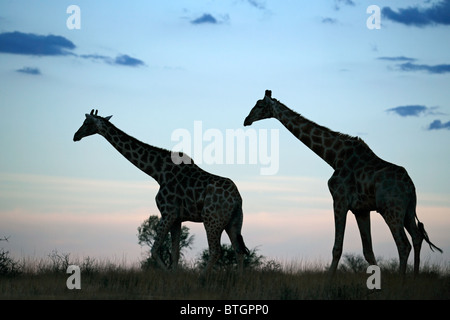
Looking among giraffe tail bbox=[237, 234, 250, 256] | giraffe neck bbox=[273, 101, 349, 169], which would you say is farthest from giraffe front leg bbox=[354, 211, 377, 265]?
giraffe tail bbox=[237, 234, 250, 256]

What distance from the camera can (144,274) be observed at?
→ 1755 centimetres

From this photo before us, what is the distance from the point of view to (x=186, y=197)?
61.0 ft

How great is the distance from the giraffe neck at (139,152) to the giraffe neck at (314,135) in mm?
3154

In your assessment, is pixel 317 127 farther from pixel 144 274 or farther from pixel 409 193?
pixel 144 274

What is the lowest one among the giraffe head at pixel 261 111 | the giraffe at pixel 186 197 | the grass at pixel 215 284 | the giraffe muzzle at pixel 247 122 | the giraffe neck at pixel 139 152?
the grass at pixel 215 284

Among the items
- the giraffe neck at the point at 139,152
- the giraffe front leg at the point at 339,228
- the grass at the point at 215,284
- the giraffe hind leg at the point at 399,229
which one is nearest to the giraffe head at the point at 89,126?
the giraffe neck at the point at 139,152

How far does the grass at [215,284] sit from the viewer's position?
1520cm

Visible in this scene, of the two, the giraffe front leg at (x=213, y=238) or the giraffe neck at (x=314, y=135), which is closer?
the giraffe front leg at (x=213, y=238)

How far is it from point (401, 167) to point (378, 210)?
119 centimetres

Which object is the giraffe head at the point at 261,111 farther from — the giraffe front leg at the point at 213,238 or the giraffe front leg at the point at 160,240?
the giraffe front leg at the point at 160,240

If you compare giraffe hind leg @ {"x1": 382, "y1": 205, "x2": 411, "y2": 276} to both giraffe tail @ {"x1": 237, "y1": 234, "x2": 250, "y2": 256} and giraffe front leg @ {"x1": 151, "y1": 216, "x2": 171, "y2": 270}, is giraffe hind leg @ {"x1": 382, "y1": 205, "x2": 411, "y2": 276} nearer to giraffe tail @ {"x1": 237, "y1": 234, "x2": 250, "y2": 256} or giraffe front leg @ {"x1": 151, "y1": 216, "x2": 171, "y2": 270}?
giraffe tail @ {"x1": 237, "y1": 234, "x2": 250, "y2": 256}

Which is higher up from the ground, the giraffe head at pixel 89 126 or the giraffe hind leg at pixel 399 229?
the giraffe head at pixel 89 126

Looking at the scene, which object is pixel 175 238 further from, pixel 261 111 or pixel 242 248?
pixel 261 111
